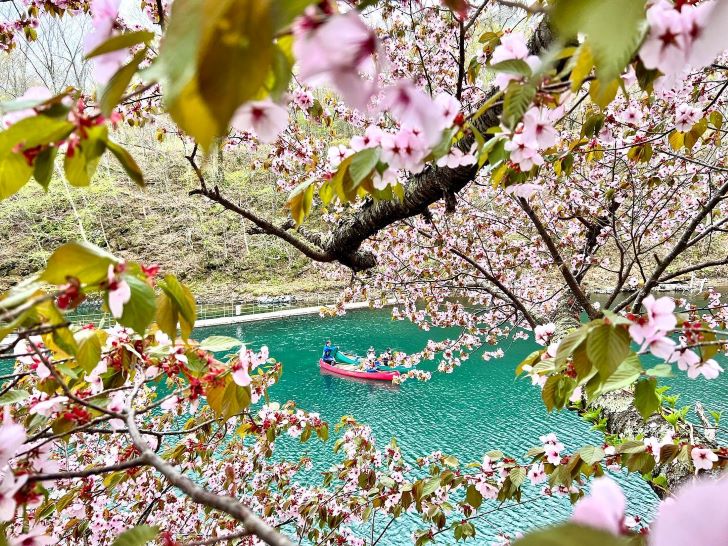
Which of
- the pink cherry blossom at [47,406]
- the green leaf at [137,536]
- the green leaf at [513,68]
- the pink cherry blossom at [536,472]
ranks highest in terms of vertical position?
the green leaf at [513,68]

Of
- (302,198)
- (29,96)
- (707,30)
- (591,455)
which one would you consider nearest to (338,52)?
(707,30)

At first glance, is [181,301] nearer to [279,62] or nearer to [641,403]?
[279,62]

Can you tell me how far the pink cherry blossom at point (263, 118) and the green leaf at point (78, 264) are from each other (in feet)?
0.74

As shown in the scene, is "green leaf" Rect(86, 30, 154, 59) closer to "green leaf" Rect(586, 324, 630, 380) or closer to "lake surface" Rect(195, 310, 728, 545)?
"green leaf" Rect(586, 324, 630, 380)

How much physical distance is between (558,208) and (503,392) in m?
6.26

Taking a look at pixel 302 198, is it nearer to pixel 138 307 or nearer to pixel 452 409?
pixel 138 307

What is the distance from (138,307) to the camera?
0.52 metres

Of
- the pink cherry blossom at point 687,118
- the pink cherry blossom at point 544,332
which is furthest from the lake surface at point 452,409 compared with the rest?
the pink cherry blossom at point 687,118

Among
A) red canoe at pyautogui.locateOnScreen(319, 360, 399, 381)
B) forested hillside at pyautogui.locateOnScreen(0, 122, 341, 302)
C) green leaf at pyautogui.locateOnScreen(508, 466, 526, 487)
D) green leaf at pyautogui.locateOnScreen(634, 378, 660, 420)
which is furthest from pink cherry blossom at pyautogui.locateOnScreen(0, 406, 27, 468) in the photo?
forested hillside at pyautogui.locateOnScreen(0, 122, 341, 302)

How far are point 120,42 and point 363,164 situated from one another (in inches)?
16.0

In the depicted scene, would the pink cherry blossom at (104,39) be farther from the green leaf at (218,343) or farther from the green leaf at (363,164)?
the green leaf at (218,343)

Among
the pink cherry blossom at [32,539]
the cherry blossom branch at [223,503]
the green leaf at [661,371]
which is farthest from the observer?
the green leaf at [661,371]

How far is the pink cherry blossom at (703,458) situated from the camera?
3.71 feet

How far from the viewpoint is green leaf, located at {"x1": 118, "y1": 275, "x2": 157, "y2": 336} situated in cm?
52
